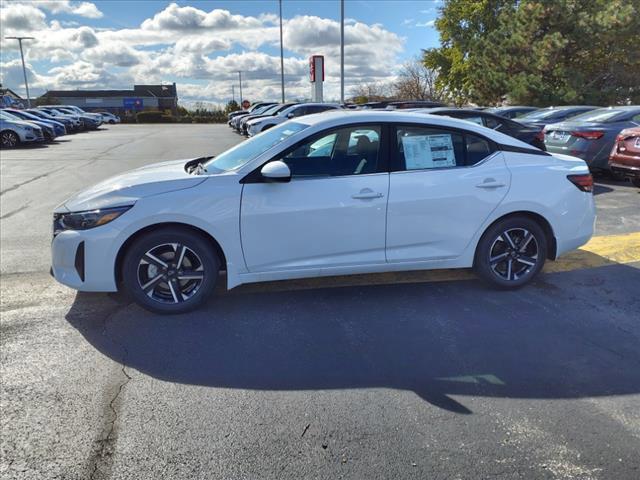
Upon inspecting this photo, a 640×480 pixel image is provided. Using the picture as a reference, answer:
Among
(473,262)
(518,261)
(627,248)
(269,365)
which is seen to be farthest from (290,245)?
(627,248)

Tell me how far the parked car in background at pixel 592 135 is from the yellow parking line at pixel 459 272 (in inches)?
164

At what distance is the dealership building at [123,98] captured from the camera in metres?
76.9

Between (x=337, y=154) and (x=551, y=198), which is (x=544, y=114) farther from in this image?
(x=337, y=154)

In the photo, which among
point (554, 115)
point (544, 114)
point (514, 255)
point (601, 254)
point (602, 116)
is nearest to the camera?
point (514, 255)

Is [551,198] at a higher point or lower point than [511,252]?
higher

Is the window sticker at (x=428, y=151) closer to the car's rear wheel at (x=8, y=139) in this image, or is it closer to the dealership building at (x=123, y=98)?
the car's rear wheel at (x=8, y=139)

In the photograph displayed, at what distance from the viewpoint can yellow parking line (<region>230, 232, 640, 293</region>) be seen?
15.5 ft

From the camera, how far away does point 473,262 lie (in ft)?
14.9

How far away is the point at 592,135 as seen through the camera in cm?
976

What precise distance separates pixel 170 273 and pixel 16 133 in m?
20.1

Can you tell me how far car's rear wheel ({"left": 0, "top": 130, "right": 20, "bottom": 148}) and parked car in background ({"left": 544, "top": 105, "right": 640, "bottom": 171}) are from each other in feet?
64.3

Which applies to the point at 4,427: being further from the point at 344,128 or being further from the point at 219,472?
the point at 344,128

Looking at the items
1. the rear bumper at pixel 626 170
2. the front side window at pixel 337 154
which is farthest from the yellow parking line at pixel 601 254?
the rear bumper at pixel 626 170

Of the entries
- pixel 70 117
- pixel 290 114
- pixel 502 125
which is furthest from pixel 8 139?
pixel 502 125
